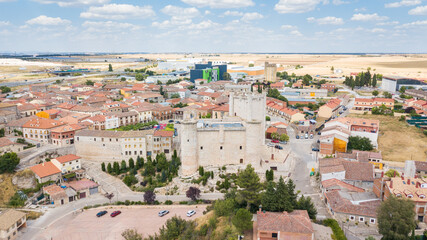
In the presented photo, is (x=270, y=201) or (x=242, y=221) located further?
(x=270, y=201)

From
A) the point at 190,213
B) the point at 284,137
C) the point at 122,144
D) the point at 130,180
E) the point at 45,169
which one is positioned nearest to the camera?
the point at 190,213

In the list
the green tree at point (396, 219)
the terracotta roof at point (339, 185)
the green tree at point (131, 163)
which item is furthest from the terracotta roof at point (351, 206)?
the green tree at point (131, 163)

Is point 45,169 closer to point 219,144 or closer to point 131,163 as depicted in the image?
point 131,163

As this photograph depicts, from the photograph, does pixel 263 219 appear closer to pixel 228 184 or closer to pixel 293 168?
pixel 228 184

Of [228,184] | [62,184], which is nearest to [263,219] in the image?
[228,184]

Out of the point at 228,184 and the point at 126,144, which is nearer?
the point at 228,184

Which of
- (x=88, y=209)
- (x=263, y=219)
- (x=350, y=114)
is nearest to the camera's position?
(x=263, y=219)

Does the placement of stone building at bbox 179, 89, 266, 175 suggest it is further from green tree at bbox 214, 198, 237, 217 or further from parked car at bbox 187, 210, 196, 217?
green tree at bbox 214, 198, 237, 217

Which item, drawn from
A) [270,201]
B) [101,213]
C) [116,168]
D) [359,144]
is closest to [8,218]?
[101,213]

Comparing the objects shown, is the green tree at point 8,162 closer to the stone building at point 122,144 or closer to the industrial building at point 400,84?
the stone building at point 122,144
